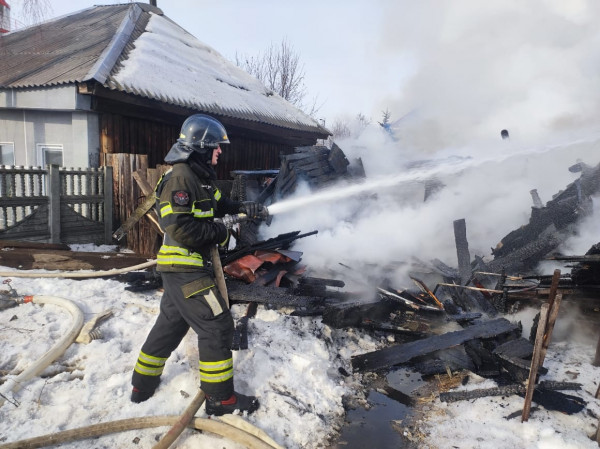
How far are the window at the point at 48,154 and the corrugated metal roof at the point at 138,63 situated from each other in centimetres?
141

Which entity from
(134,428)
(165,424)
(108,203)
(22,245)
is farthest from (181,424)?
(108,203)

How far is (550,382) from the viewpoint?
349 centimetres

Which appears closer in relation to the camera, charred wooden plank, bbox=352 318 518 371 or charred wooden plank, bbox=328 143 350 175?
charred wooden plank, bbox=352 318 518 371

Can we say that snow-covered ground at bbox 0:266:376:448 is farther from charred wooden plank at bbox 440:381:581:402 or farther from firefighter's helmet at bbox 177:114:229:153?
firefighter's helmet at bbox 177:114:229:153

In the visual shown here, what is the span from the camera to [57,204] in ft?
24.1

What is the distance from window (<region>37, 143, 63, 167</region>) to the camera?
9.27 metres

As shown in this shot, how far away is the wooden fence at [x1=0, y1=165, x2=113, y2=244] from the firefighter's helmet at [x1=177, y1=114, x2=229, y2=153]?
5.44m

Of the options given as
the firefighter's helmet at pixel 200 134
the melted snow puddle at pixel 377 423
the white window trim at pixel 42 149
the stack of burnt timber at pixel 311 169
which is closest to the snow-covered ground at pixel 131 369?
the melted snow puddle at pixel 377 423

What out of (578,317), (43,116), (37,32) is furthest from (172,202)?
(37,32)

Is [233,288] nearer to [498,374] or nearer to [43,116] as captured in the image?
[498,374]

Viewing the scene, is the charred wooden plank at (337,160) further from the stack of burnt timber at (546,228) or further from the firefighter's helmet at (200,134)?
the firefighter's helmet at (200,134)

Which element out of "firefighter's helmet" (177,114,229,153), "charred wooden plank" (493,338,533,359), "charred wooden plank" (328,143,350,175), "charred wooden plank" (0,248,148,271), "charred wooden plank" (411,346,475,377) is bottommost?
"charred wooden plank" (411,346,475,377)

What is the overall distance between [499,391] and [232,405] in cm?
231

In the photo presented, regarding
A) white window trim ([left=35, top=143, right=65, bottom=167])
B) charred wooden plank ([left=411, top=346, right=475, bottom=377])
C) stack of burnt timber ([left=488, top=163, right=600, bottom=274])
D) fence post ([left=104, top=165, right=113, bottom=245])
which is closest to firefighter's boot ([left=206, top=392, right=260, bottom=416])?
charred wooden plank ([left=411, top=346, right=475, bottom=377])
